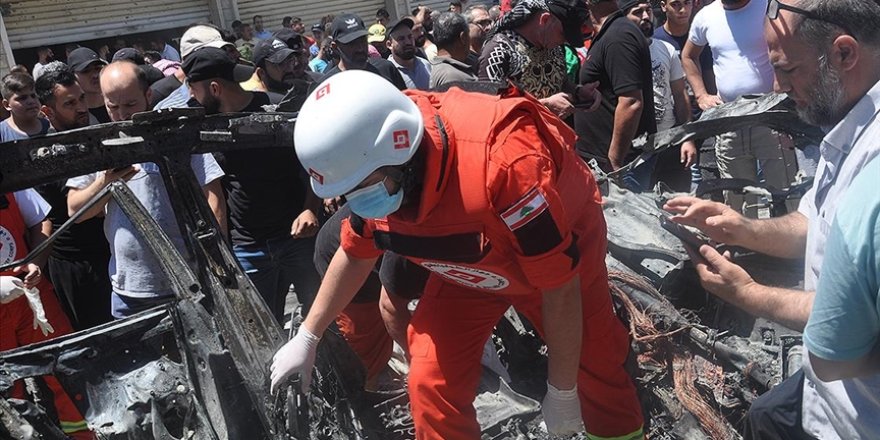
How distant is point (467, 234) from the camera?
2414 millimetres

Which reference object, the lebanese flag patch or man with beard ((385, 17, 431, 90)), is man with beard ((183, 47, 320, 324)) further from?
man with beard ((385, 17, 431, 90))

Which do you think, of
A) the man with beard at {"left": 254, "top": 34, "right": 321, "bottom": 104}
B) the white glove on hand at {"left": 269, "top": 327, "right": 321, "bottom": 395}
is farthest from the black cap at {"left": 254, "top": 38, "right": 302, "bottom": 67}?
the white glove on hand at {"left": 269, "top": 327, "right": 321, "bottom": 395}

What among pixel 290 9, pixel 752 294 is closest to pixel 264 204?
pixel 752 294

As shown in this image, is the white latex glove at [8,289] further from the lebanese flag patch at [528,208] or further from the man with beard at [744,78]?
the man with beard at [744,78]

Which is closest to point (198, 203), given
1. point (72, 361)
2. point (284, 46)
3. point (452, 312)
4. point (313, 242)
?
point (72, 361)

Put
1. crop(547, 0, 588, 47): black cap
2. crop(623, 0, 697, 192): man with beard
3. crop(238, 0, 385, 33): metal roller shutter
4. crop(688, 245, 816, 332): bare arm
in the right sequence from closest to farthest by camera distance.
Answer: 1. crop(688, 245, 816, 332): bare arm
2. crop(547, 0, 588, 47): black cap
3. crop(623, 0, 697, 192): man with beard
4. crop(238, 0, 385, 33): metal roller shutter

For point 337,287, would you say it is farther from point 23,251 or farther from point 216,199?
point 23,251

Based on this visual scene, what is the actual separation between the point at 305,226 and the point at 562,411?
74.3 inches

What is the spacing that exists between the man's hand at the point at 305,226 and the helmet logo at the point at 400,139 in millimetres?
1937

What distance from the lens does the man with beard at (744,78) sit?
5.31 meters

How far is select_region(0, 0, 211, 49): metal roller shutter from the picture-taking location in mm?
14875

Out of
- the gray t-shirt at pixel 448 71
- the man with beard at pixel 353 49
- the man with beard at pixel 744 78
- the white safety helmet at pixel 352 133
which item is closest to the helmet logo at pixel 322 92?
the white safety helmet at pixel 352 133

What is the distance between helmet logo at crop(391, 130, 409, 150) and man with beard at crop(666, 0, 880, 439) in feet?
3.24

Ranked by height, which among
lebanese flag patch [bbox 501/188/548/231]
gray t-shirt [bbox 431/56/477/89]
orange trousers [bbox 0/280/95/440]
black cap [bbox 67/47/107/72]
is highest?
lebanese flag patch [bbox 501/188/548/231]
